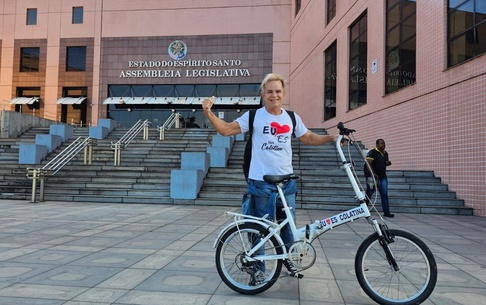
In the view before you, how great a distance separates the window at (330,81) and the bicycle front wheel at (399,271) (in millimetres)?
16039

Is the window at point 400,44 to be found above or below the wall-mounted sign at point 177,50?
below

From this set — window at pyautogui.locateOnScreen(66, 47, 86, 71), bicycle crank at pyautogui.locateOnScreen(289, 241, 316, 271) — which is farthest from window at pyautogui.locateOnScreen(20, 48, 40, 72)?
bicycle crank at pyautogui.locateOnScreen(289, 241, 316, 271)

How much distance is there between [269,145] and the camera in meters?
3.41

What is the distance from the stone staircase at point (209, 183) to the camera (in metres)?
10.2

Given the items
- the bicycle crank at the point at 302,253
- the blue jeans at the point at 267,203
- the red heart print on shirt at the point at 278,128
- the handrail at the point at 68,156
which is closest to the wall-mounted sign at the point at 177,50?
the handrail at the point at 68,156

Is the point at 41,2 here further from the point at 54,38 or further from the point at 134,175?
the point at 134,175

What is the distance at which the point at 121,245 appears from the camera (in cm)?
536

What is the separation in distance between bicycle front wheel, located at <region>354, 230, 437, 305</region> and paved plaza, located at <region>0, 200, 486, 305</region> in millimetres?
230

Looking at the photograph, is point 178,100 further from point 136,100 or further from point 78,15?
point 78,15

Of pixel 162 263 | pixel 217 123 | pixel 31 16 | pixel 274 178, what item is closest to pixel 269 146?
pixel 274 178

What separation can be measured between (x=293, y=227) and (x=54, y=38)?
107 ft

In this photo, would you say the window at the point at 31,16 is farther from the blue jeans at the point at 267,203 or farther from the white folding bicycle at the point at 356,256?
the white folding bicycle at the point at 356,256

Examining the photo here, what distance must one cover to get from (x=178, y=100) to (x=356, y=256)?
85.7 ft

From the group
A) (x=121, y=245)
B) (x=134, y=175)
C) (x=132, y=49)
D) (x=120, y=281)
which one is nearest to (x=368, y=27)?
(x=134, y=175)
